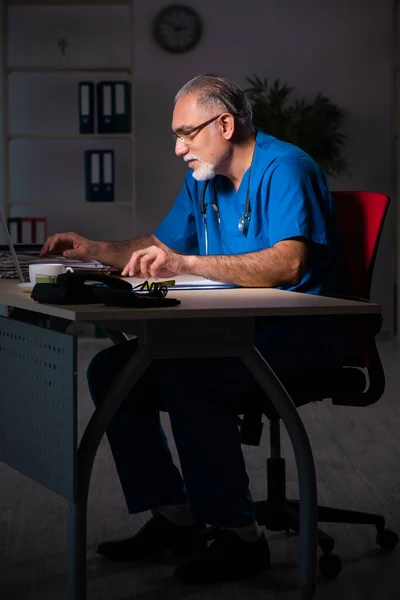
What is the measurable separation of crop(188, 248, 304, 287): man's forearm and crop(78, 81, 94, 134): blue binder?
424 centimetres

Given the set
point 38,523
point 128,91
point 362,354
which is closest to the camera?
point 362,354

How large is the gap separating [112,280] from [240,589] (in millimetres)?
746

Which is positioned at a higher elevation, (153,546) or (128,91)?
(128,91)

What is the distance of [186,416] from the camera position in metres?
1.99

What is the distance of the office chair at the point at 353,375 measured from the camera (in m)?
2.12

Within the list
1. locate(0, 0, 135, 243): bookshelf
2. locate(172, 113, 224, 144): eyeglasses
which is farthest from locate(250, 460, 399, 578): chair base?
locate(0, 0, 135, 243): bookshelf

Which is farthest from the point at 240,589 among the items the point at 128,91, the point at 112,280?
the point at 128,91

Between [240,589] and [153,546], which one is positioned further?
[153,546]

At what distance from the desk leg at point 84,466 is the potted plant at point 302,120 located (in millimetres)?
4439

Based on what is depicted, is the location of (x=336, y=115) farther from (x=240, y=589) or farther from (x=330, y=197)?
(x=240, y=589)

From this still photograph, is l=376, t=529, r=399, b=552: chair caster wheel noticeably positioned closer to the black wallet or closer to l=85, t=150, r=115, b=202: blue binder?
the black wallet

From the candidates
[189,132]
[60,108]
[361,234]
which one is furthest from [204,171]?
[60,108]

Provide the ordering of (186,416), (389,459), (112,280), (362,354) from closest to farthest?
1. (112,280)
2. (186,416)
3. (362,354)
4. (389,459)

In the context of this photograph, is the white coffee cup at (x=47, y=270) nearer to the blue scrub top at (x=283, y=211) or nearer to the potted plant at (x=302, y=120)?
the blue scrub top at (x=283, y=211)
